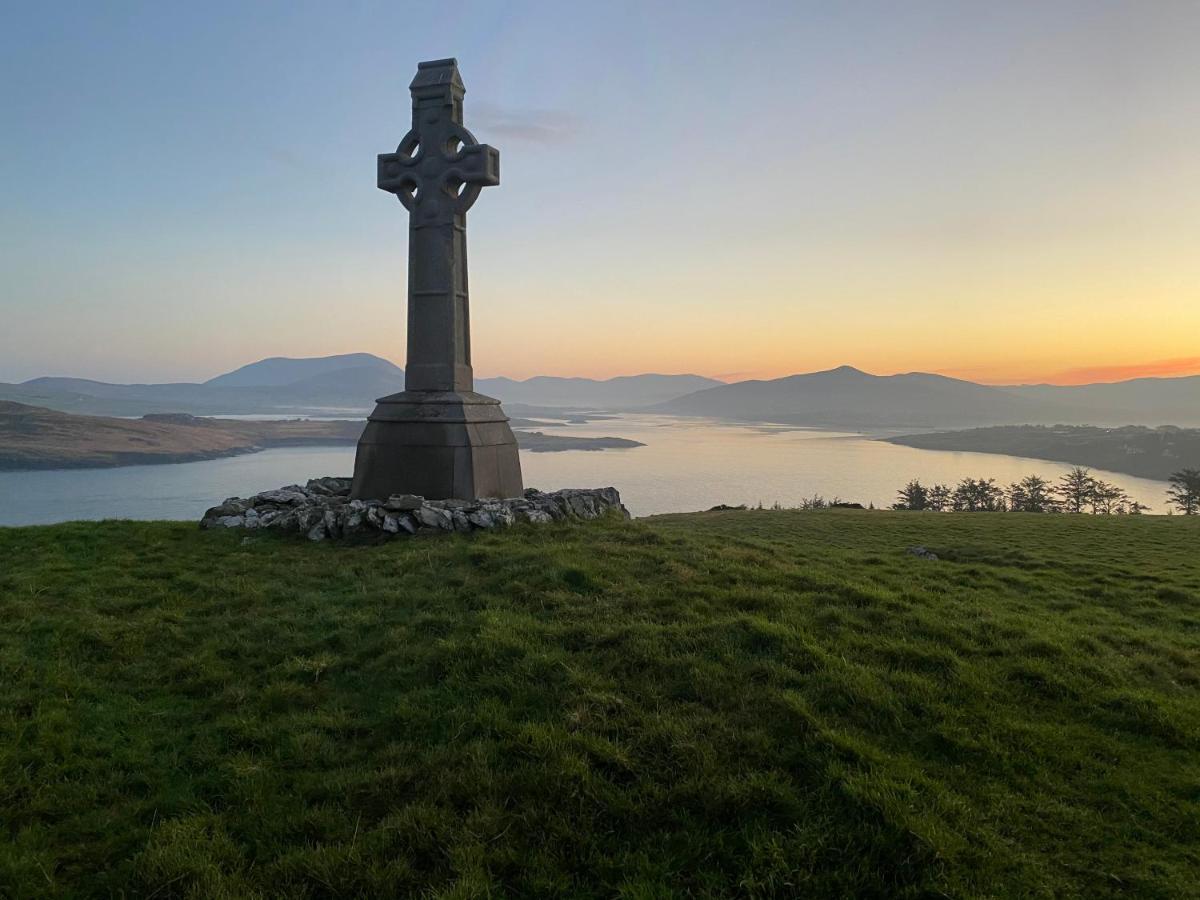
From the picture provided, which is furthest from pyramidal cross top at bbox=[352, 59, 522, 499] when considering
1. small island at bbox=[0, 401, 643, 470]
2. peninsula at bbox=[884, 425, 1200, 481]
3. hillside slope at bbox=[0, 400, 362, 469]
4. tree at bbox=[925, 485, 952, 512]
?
peninsula at bbox=[884, 425, 1200, 481]

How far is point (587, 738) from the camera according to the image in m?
4.17

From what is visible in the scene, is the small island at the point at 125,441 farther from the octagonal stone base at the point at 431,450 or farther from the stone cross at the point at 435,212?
the octagonal stone base at the point at 431,450

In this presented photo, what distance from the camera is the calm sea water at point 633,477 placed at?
46.3 meters

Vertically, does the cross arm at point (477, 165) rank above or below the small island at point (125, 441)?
above

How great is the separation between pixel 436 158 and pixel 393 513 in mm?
6948

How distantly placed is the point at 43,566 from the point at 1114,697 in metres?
11.4

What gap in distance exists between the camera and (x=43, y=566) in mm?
8461

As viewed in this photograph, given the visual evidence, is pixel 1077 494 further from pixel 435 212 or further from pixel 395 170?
pixel 395 170

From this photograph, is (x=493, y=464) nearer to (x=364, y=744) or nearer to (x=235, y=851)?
(x=364, y=744)

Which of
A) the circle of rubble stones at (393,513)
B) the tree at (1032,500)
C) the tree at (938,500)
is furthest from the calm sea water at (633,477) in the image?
the circle of rubble stones at (393,513)

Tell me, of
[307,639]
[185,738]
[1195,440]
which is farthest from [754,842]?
[1195,440]

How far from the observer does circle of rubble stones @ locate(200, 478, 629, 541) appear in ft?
33.8

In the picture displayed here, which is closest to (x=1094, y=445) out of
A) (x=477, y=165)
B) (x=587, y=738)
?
(x=477, y=165)

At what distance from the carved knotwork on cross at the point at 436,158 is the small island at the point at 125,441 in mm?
42585
